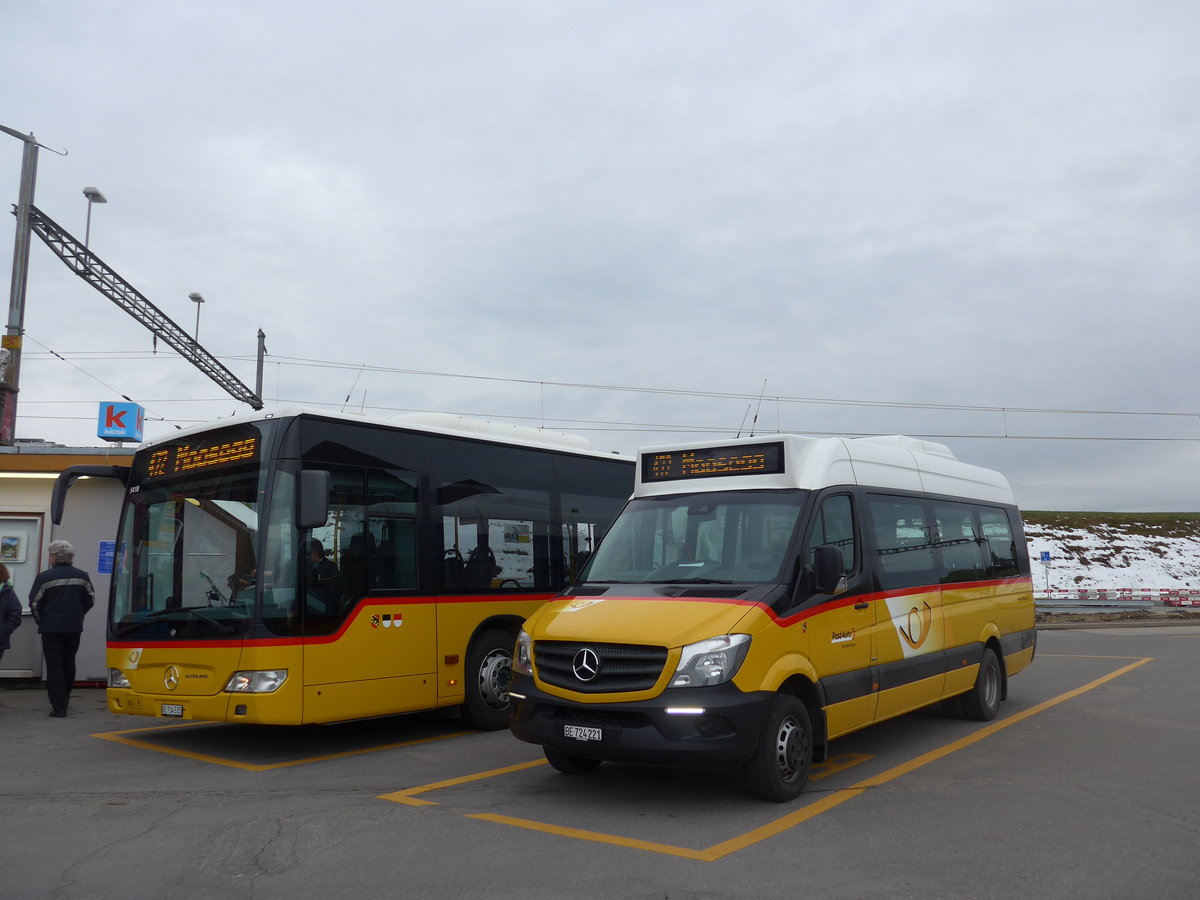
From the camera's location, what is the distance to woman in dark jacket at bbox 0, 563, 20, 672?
1204 centimetres

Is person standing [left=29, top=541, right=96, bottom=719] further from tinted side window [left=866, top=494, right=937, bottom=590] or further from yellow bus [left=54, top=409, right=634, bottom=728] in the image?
tinted side window [left=866, top=494, right=937, bottom=590]

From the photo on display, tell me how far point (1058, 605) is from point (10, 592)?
35382 millimetres

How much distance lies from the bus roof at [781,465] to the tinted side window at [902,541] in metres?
0.20

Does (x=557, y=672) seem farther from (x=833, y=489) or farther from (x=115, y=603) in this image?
(x=115, y=603)

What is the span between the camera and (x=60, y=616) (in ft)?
37.7

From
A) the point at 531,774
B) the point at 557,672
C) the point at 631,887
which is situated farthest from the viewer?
the point at 531,774

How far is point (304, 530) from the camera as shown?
8617 mm

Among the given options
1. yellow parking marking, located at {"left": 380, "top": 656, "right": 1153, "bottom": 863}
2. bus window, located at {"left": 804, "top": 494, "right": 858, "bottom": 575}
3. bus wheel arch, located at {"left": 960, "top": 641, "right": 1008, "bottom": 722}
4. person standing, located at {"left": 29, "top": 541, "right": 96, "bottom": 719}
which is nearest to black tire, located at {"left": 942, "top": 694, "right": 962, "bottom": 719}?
bus wheel arch, located at {"left": 960, "top": 641, "right": 1008, "bottom": 722}

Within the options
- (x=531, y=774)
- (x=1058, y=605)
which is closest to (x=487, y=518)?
(x=531, y=774)

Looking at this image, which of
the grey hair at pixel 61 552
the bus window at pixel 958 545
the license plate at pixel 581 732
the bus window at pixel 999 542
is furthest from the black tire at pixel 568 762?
the grey hair at pixel 61 552

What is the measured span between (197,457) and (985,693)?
8349mm

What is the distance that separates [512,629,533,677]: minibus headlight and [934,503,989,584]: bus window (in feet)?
14.7

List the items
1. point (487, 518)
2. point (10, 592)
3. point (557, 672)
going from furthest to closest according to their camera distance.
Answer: point (10, 592), point (487, 518), point (557, 672)

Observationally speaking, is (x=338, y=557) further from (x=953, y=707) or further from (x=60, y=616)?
(x=953, y=707)
